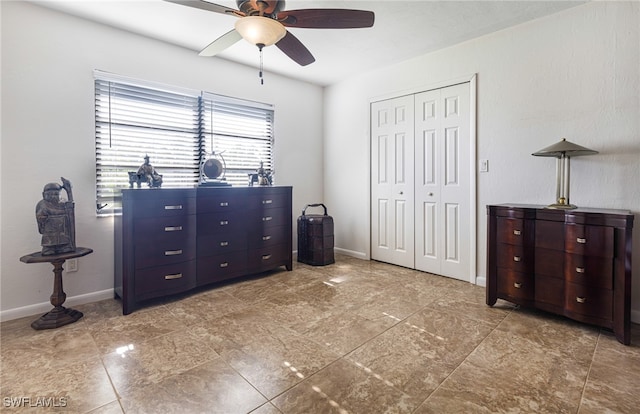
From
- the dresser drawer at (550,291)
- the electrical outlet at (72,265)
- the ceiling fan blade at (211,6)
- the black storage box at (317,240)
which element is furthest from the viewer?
the black storage box at (317,240)

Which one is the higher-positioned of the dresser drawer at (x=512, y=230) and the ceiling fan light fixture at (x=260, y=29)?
the ceiling fan light fixture at (x=260, y=29)

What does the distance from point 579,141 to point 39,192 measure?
180 inches

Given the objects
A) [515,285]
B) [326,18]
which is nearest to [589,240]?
[515,285]

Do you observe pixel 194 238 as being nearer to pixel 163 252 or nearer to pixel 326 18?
pixel 163 252

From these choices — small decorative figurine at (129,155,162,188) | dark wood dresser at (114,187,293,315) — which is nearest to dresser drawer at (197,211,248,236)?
dark wood dresser at (114,187,293,315)

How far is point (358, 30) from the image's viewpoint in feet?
9.58

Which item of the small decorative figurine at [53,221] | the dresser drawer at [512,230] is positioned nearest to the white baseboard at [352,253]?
the dresser drawer at [512,230]

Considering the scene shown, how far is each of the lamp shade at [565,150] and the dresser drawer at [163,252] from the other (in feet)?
10.4

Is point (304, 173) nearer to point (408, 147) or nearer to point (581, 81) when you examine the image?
point (408, 147)

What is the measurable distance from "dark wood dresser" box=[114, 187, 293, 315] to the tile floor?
0.25m

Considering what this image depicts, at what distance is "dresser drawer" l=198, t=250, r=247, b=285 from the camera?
3039 millimetres

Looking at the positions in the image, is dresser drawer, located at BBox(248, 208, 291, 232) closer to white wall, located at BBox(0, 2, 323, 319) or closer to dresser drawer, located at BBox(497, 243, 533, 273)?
white wall, located at BBox(0, 2, 323, 319)

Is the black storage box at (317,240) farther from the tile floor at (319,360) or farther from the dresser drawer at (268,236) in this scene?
the tile floor at (319,360)

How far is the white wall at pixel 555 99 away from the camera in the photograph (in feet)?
7.81
